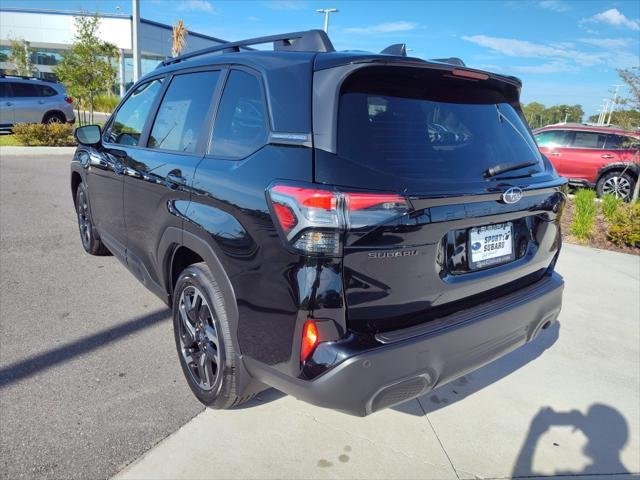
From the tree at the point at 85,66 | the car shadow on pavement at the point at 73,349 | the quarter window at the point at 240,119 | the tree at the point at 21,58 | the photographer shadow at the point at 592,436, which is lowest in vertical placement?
the photographer shadow at the point at 592,436

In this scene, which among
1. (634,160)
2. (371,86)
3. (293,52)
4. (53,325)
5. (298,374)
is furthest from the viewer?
(634,160)

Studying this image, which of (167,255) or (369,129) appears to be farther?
(167,255)

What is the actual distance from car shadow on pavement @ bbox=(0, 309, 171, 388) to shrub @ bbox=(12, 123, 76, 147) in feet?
43.1

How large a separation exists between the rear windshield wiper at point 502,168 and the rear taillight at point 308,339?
1106 mm

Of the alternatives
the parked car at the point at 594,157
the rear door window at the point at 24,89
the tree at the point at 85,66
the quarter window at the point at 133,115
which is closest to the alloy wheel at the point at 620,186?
the parked car at the point at 594,157

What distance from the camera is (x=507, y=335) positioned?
7.73 ft

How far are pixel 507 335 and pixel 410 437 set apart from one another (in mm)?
764

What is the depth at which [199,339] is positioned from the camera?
2.66 metres

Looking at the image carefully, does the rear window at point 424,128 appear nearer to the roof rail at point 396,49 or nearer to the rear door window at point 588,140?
the roof rail at point 396,49

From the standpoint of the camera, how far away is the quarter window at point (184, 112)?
2.74 metres

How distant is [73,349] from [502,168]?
9.56 feet

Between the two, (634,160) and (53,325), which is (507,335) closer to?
(53,325)

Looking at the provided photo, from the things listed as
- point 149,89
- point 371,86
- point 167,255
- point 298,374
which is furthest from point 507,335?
point 149,89

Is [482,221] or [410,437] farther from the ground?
[482,221]
